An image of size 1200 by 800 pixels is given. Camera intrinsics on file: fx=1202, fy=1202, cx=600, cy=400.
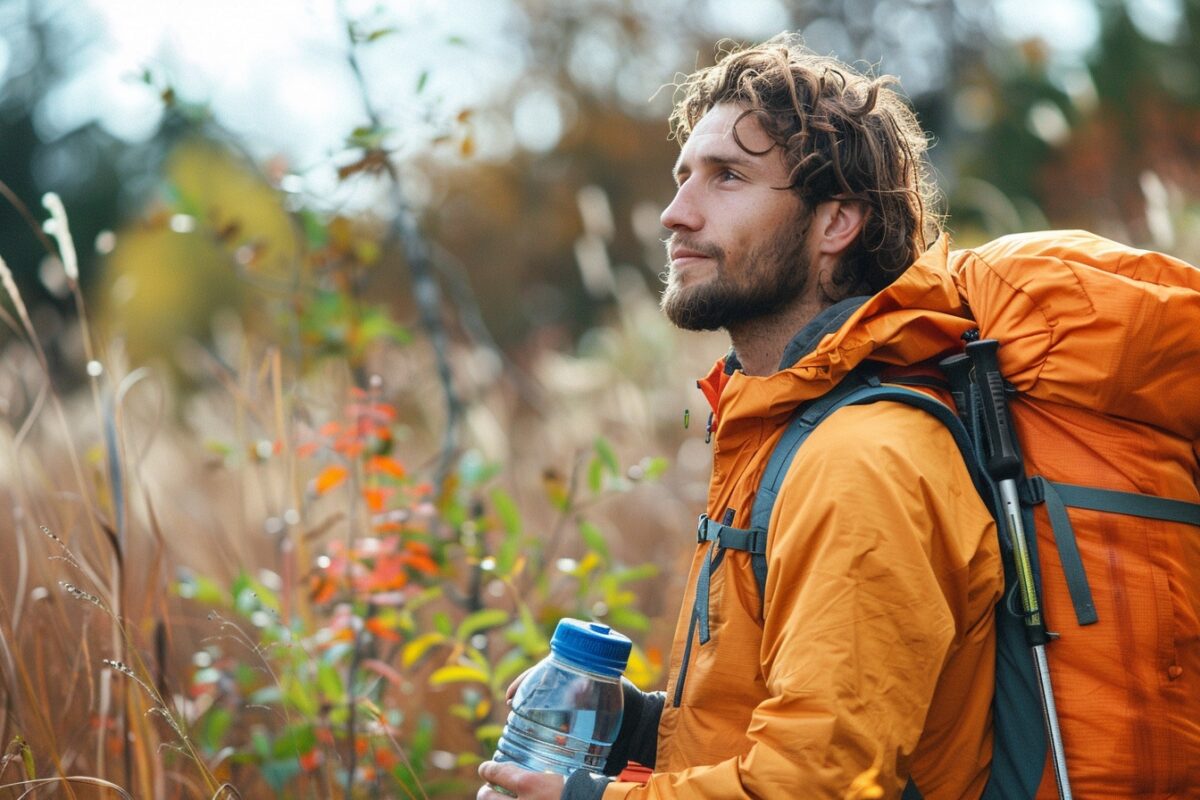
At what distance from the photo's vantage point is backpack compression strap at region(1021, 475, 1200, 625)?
1804 millimetres

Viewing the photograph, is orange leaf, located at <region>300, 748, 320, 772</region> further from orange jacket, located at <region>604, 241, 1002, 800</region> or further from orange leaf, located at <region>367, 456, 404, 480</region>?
orange jacket, located at <region>604, 241, 1002, 800</region>

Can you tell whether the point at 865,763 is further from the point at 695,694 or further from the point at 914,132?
the point at 914,132

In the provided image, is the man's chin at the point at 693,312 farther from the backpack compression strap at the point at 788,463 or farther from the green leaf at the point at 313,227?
the green leaf at the point at 313,227

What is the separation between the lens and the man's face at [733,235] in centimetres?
229

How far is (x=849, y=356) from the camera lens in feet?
6.42

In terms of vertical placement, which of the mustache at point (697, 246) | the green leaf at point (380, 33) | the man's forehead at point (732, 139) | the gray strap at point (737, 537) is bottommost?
the gray strap at point (737, 537)

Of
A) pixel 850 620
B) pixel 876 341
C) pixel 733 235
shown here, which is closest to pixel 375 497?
pixel 733 235

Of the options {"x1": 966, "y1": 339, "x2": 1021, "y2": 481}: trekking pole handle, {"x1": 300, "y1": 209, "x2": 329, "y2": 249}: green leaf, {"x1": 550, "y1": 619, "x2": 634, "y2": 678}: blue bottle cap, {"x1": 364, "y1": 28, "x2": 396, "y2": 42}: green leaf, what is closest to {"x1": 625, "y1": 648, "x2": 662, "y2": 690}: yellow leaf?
{"x1": 550, "y1": 619, "x2": 634, "y2": 678}: blue bottle cap

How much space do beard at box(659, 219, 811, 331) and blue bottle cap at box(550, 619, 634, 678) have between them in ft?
2.09

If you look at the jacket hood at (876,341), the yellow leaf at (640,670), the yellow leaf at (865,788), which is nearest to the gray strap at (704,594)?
the jacket hood at (876,341)

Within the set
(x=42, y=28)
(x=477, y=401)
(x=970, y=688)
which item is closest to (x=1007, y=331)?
(x=970, y=688)

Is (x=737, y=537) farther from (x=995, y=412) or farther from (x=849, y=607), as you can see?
(x=995, y=412)

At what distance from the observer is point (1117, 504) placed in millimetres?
1817

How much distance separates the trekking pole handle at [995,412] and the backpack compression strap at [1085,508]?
64mm
